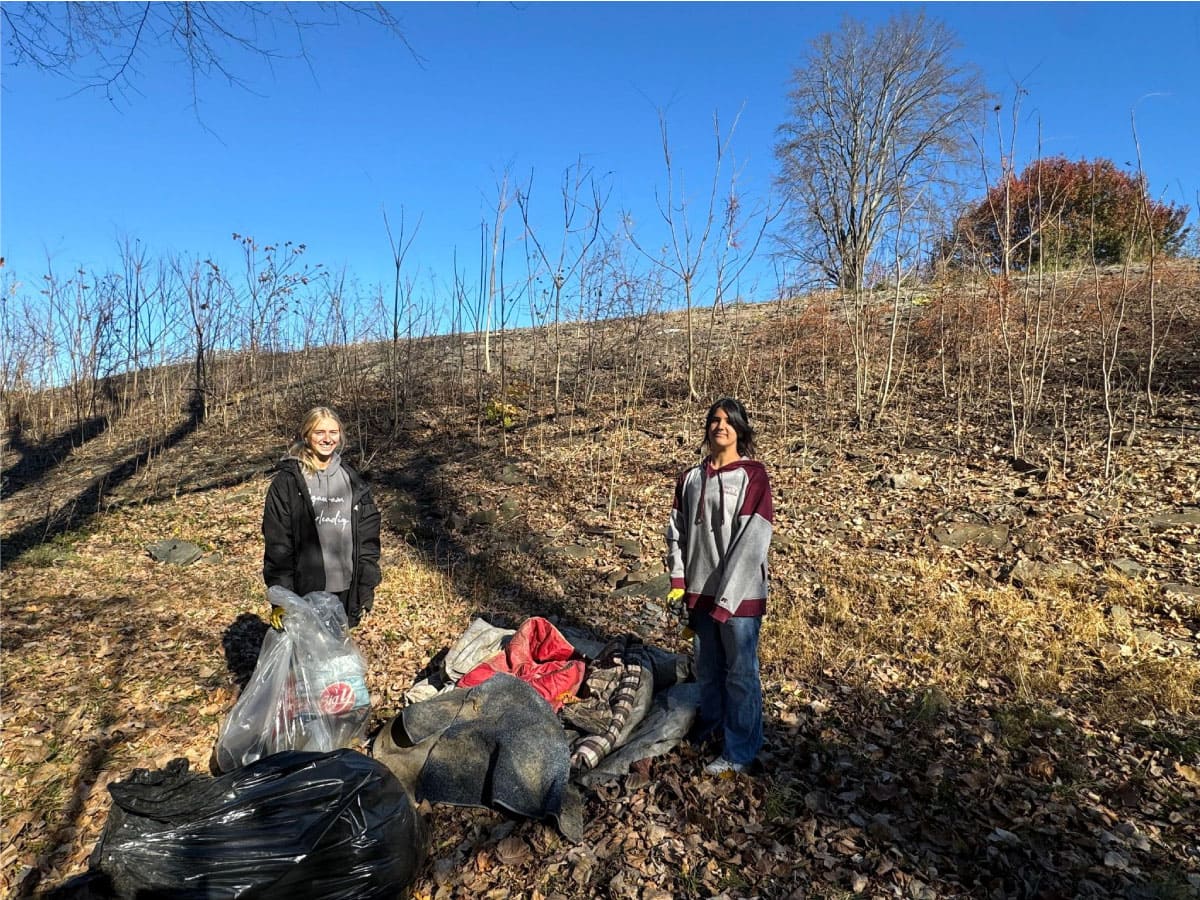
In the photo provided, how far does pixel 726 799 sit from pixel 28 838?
111 inches

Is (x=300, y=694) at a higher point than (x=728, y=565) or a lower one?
lower

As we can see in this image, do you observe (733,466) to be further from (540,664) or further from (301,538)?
(301,538)

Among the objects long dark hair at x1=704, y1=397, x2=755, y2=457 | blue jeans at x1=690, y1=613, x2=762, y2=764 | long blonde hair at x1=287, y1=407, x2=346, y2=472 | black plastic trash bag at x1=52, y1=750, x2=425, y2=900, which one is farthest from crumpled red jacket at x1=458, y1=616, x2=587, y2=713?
long dark hair at x1=704, y1=397, x2=755, y2=457

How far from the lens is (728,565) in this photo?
2.88 metres

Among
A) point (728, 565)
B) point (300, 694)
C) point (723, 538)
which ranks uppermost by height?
point (723, 538)

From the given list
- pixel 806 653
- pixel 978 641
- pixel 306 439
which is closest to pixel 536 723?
pixel 306 439

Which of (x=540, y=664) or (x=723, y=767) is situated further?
(x=540, y=664)

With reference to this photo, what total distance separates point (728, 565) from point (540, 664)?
146cm

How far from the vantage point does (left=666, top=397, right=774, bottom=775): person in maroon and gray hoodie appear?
288cm

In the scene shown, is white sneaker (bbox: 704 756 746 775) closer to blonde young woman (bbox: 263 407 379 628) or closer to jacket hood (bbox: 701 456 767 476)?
jacket hood (bbox: 701 456 767 476)

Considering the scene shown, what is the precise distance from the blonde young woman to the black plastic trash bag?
1.15m

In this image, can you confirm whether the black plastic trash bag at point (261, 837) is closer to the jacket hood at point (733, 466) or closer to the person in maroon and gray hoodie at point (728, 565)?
the person in maroon and gray hoodie at point (728, 565)

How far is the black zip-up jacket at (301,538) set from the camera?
3328mm

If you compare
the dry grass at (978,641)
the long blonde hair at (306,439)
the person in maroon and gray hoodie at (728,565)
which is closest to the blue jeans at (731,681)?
the person in maroon and gray hoodie at (728,565)
